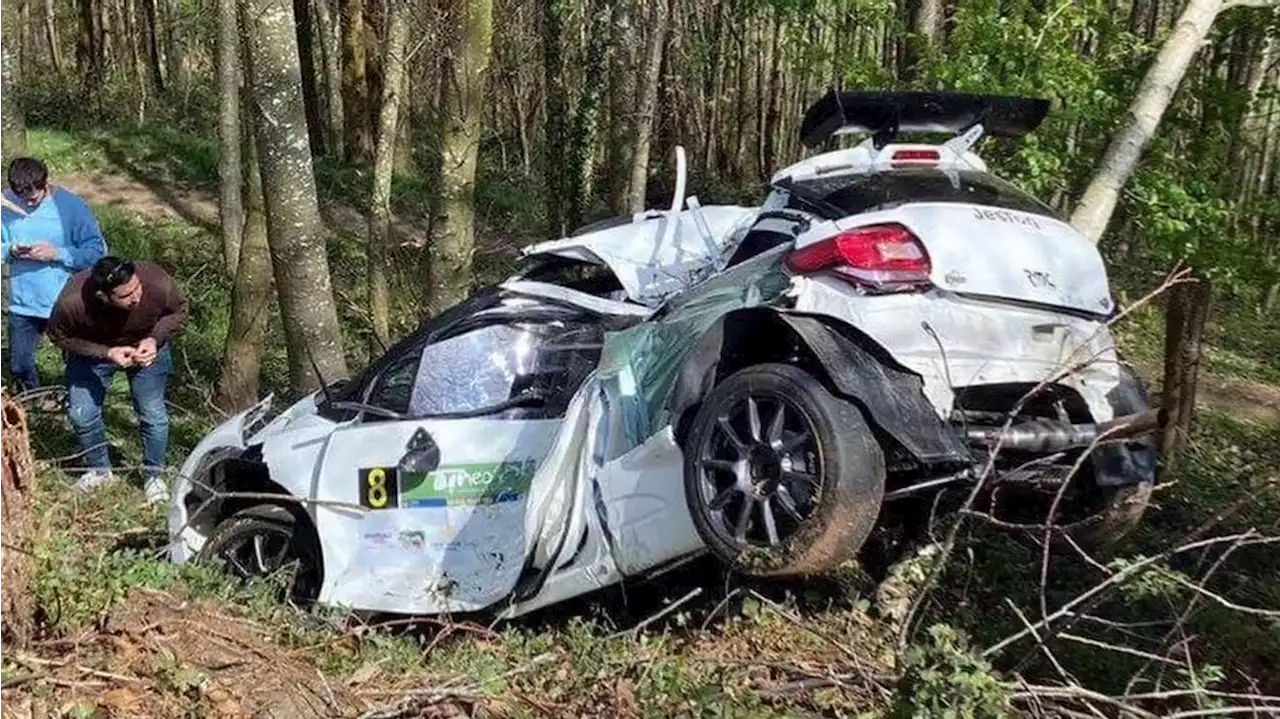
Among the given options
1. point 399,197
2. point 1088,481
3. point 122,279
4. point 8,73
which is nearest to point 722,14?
point 399,197

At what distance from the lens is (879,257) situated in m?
4.61

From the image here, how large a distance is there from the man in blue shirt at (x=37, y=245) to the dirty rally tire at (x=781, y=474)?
16.8ft

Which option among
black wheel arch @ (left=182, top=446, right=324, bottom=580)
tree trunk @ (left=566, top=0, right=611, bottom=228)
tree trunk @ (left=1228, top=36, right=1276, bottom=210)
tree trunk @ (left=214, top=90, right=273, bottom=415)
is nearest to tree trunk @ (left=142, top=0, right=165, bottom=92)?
tree trunk @ (left=566, top=0, right=611, bottom=228)

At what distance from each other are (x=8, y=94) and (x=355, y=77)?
1122cm

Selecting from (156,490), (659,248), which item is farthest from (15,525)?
(156,490)

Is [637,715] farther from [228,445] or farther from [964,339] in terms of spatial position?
[228,445]

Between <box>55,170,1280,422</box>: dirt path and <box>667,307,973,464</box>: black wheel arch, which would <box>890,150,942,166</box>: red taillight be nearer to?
<box>667,307,973,464</box>: black wheel arch

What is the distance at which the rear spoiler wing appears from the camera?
5426 mm

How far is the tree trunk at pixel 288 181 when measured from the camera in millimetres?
7141

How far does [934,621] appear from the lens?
5574 millimetres

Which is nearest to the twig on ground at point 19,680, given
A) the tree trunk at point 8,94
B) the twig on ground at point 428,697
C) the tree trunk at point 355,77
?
the twig on ground at point 428,697

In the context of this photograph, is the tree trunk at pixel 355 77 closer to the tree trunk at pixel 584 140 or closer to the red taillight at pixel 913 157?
the tree trunk at pixel 584 140

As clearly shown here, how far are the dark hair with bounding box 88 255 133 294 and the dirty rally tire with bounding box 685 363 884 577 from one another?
3960 millimetres

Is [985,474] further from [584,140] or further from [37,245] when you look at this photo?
[584,140]
